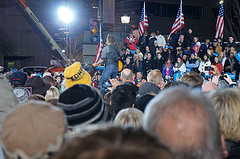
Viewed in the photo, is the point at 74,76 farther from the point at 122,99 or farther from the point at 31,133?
→ the point at 31,133

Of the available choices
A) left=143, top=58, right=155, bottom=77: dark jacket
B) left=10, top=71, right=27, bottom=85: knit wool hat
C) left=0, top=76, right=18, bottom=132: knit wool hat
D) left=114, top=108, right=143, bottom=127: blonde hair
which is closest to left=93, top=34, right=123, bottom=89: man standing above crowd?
left=10, top=71, right=27, bottom=85: knit wool hat

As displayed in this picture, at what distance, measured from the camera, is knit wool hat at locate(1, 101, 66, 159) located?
1.41 m

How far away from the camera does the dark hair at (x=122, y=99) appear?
12.5ft

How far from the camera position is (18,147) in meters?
1.41

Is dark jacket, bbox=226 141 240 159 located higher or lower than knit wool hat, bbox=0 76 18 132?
lower

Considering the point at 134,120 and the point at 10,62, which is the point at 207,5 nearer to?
the point at 10,62

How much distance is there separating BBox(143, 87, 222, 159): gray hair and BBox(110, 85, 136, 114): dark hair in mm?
2405

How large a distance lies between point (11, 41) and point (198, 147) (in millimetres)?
32369

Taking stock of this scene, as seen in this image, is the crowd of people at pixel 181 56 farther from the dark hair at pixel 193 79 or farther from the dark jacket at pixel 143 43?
the dark hair at pixel 193 79

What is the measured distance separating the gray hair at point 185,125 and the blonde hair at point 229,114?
2.66 ft

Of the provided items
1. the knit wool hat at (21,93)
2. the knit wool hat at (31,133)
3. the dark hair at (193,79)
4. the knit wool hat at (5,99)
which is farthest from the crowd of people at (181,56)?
the knit wool hat at (31,133)

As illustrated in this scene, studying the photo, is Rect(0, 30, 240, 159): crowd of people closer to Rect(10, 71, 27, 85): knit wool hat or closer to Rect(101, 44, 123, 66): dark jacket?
Rect(10, 71, 27, 85): knit wool hat

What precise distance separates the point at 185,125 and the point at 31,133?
0.75m

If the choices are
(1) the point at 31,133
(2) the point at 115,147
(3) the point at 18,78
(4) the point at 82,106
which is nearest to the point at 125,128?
(2) the point at 115,147
